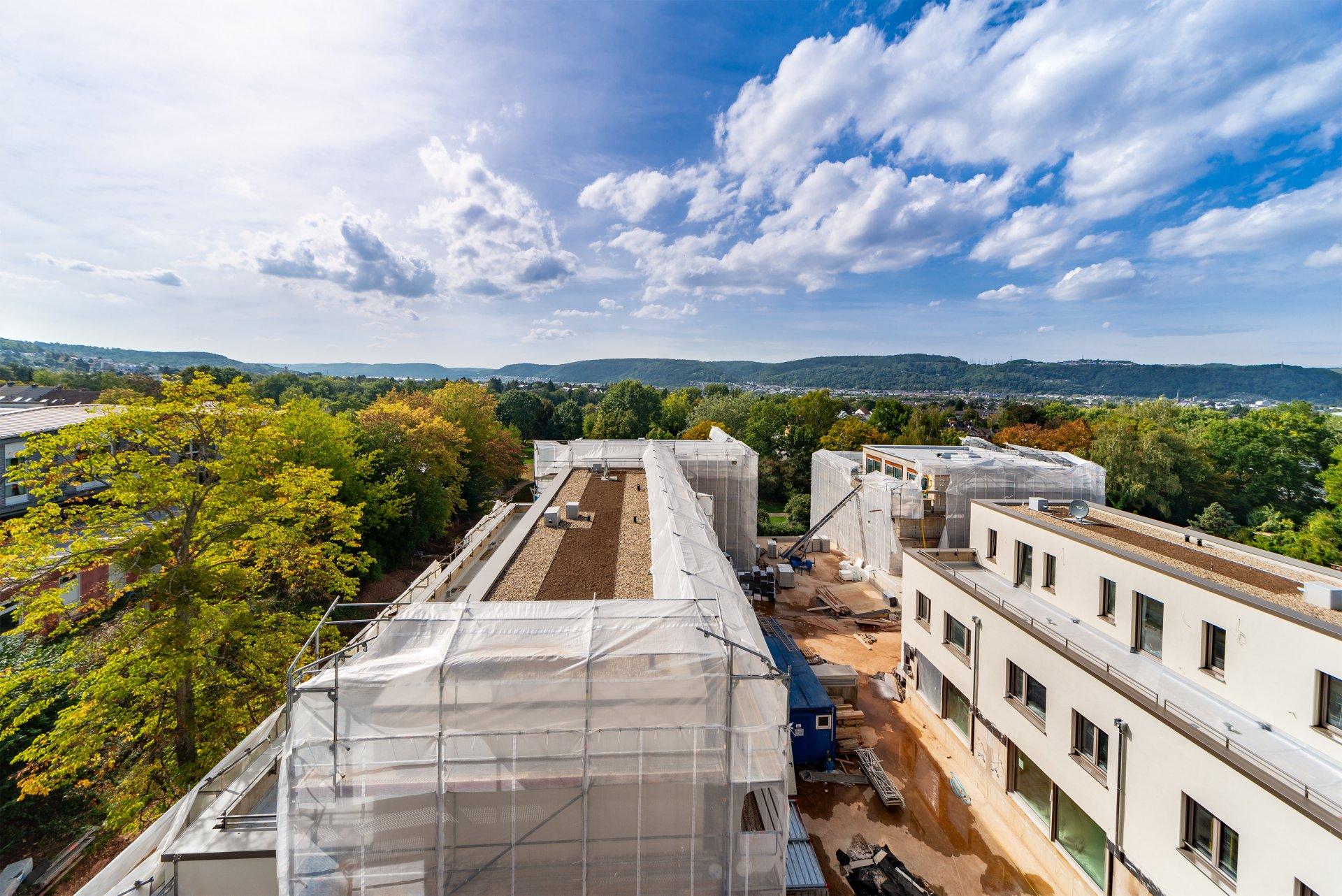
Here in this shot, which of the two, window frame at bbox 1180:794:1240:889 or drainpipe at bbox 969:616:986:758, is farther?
drainpipe at bbox 969:616:986:758

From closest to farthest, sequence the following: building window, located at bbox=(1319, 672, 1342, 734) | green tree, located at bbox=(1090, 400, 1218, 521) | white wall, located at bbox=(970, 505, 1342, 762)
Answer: building window, located at bbox=(1319, 672, 1342, 734) → white wall, located at bbox=(970, 505, 1342, 762) → green tree, located at bbox=(1090, 400, 1218, 521)

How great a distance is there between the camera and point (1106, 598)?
1202 cm

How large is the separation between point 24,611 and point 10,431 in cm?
2034

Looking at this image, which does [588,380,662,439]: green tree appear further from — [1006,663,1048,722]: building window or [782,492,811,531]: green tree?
[1006,663,1048,722]: building window

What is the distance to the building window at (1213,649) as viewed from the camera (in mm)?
9359

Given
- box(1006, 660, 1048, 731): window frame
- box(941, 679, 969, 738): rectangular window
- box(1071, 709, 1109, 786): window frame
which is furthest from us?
box(941, 679, 969, 738): rectangular window

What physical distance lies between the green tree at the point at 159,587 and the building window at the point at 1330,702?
58.7 ft

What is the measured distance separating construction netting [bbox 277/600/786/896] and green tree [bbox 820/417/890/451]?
39335mm

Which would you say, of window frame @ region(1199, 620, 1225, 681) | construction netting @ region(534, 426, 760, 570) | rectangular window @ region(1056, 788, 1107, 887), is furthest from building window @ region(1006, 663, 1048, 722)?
construction netting @ region(534, 426, 760, 570)

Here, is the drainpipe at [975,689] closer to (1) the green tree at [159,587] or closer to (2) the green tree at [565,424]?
(1) the green tree at [159,587]

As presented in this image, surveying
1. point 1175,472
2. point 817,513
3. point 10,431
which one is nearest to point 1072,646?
point 817,513

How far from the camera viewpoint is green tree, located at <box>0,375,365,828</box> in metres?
10.4

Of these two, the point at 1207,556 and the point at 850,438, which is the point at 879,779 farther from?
the point at 850,438

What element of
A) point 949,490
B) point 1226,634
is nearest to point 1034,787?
point 1226,634
